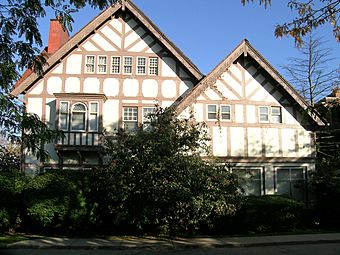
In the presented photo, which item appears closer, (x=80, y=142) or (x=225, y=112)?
(x=80, y=142)

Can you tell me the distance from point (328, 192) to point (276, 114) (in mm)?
5182

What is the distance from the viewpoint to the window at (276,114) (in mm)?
23391

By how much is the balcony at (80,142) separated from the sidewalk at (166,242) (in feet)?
19.8

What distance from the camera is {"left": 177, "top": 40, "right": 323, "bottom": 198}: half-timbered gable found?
22688 millimetres

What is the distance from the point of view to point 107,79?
23.4 meters

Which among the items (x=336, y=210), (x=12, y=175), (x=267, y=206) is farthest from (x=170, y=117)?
(x=336, y=210)

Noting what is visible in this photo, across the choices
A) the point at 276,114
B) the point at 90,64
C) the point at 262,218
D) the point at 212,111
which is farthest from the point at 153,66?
the point at 262,218

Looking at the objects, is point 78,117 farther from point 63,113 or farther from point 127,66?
point 127,66

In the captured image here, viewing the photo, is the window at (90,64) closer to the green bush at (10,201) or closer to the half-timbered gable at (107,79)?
the half-timbered gable at (107,79)

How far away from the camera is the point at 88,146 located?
21.6 meters

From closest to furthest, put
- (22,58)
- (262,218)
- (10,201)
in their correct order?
(22,58) < (10,201) < (262,218)

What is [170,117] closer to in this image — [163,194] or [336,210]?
[163,194]

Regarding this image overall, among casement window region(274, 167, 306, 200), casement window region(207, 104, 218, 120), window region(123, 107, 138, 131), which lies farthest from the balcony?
casement window region(274, 167, 306, 200)

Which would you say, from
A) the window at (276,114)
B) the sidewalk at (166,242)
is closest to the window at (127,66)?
the window at (276,114)
